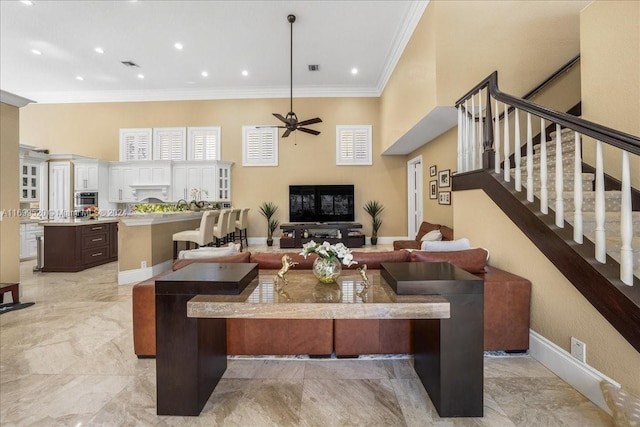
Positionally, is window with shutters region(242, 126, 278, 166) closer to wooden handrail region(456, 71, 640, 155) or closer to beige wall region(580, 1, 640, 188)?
wooden handrail region(456, 71, 640, 155)

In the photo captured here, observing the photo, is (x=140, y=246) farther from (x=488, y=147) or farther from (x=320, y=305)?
(x=488, y=147)

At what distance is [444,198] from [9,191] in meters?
6.40

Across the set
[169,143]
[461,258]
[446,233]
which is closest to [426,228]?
[446,233]

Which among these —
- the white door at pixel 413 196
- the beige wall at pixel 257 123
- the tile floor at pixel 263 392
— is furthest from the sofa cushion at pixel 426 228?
the tile floor at pixel 263 392

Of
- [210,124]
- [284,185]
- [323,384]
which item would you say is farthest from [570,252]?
[210,124]

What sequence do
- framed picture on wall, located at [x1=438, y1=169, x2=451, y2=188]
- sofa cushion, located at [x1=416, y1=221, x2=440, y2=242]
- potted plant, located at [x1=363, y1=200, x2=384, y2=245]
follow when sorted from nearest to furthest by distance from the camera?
framed picture on wall, located at [x1=438, y1=169, x2=451, y2=188], sofa cushion, located at [x1=416, y1=221, x2=440, y2=242], potted plant, located at [x1=363, y1=200, x2=384, y2=245]

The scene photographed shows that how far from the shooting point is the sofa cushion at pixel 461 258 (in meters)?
2.37

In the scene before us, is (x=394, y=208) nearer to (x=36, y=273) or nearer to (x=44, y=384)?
(x=44, y=384)

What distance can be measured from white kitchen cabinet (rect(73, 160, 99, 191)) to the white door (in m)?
7.84

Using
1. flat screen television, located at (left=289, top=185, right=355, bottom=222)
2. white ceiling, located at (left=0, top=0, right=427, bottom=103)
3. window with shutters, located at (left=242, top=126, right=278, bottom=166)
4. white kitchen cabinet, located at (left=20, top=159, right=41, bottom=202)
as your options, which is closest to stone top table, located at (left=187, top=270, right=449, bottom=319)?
white ceiling, located at (left=0, top=0, right=427, bottom=103)

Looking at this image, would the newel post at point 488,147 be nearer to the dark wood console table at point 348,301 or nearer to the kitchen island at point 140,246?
the dark wood console table at point 348,301

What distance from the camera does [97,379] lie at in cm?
203

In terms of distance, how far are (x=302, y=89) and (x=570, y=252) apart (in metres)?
7.02

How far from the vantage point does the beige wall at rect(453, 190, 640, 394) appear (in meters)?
1.62
